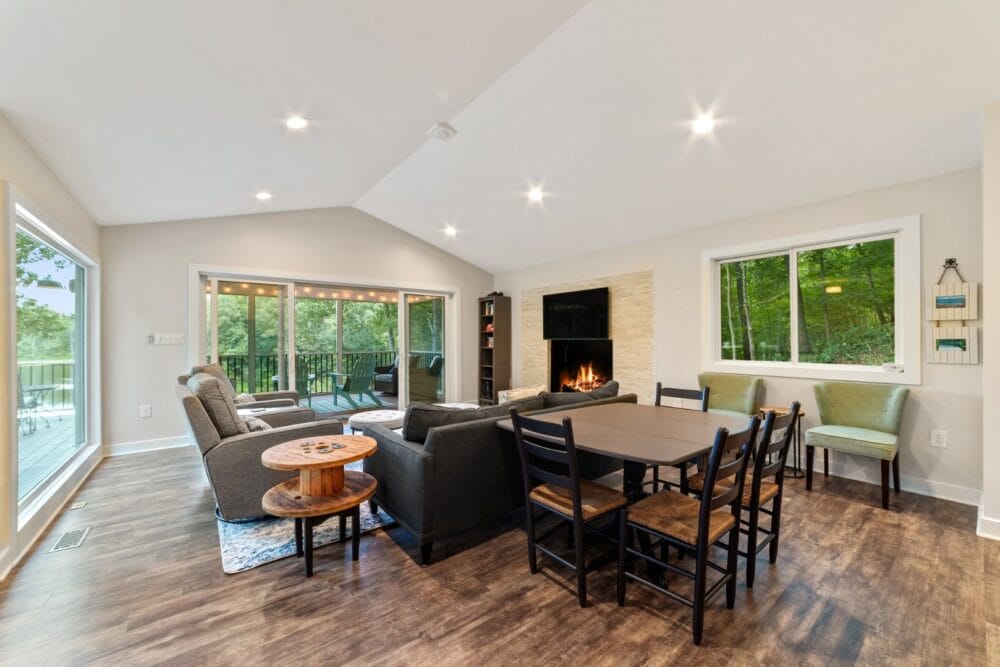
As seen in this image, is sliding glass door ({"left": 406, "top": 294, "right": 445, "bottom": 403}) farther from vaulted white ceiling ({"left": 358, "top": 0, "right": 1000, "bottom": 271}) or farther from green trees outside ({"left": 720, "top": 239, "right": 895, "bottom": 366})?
green trees outside ({"left": 720, "top": 239, "right": 895, "bottom": 366})

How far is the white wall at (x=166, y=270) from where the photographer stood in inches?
171

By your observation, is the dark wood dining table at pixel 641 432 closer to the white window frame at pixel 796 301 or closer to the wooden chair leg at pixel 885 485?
the wooden chair leg at pixel 885 485

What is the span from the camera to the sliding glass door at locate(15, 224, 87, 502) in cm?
266

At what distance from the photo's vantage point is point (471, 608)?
1875 millimetres

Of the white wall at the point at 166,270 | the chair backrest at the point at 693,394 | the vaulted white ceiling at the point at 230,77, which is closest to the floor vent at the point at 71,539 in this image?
the white wall at the point at 166,270

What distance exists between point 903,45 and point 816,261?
78.1 inches

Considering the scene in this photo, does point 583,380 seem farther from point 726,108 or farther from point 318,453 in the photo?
point 318,453

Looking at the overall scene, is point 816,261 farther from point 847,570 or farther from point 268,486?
point 268,486

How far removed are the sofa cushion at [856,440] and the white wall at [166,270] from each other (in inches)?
219

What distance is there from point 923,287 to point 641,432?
2852mm

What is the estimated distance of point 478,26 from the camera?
2289mm

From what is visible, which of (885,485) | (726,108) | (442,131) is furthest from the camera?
(442,131)

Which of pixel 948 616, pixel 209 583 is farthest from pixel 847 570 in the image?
pixel 209 583

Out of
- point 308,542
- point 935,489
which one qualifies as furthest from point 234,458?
point 935,489
